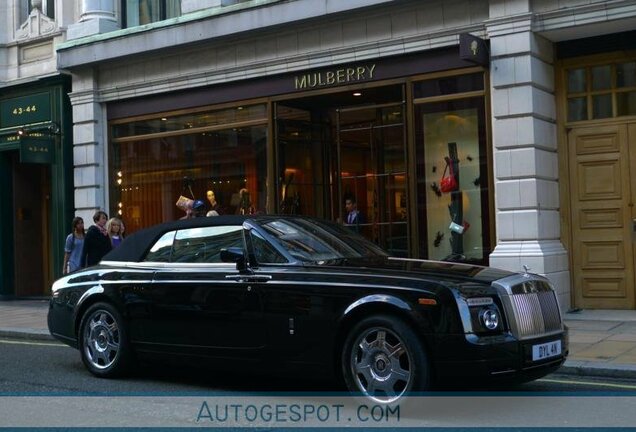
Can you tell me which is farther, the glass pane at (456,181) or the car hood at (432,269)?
the glass pane at (456,181)

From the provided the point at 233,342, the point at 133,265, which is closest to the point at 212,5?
the point at 133,265

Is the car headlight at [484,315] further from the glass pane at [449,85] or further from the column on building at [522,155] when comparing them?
the glass pane at [449,85]

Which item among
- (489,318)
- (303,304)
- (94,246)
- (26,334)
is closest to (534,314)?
(489,318)

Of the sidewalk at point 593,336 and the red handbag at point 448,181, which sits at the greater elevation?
the red handbag at point 448,181

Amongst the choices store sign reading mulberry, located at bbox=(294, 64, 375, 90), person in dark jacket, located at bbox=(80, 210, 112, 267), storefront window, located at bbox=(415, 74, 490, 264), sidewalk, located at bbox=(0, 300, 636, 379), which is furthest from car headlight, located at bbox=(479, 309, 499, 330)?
store sign reading mulberry, located at bbox=(294, 64, 375, 90)

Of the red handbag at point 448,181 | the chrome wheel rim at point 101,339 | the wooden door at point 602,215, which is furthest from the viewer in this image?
the red handbag at point 448,181

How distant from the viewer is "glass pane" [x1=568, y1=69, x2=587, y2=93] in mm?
13023

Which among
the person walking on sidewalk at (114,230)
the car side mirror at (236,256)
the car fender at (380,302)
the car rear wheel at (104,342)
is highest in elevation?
the person walking on sidewalk at (114,230)

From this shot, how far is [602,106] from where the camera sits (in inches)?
508

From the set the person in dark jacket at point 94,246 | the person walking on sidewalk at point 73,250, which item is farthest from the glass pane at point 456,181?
the person walking on sidewalk at point 73,250

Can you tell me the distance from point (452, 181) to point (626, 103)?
9.33ft

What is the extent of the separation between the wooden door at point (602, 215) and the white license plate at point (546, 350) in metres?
6.21

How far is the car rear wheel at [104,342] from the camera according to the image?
27.3 feet

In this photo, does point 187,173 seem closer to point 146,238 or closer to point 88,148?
point 88,148
